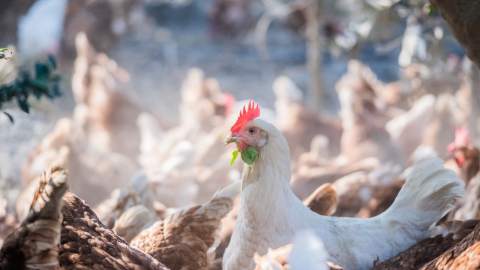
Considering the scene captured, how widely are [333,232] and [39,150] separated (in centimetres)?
355

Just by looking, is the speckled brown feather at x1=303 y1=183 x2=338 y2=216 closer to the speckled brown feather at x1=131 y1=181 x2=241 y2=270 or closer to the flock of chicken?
the flock of chicken

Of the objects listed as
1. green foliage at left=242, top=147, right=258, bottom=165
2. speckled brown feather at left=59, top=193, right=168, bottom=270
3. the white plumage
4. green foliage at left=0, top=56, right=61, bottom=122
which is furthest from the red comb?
the white plumage

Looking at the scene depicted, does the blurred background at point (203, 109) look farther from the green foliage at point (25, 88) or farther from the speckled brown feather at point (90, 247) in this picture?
the speckled brown feather at point (90, 247)

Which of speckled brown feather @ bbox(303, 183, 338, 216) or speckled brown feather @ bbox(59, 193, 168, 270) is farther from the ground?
speckled brown feather @ bbox(303, 183, 338, 216)

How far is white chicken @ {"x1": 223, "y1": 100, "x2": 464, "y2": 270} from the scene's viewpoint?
207 cm

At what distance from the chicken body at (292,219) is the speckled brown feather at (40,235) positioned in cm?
93

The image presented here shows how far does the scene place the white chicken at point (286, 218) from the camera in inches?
81.6

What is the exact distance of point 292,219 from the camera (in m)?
2.10

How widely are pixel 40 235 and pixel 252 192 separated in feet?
3.35

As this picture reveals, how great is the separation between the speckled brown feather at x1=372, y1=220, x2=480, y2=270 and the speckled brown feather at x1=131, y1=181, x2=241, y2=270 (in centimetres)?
100

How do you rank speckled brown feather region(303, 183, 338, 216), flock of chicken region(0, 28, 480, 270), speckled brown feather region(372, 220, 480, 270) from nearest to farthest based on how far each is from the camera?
flock of chicken region(0, 28, 480, 270), speckled brown feather region(372, 220, 480, 270), speckled brown feather region(303, 183, 338, 216)

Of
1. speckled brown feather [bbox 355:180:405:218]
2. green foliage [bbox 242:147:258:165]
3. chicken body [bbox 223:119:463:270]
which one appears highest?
speckled brown feather [bbox 355:180:405:218]

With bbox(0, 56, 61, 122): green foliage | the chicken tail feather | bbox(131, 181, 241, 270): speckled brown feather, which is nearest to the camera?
bbox(0, 56, 61, 122): green foliage

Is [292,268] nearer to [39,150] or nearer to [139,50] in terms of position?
[39,150]
